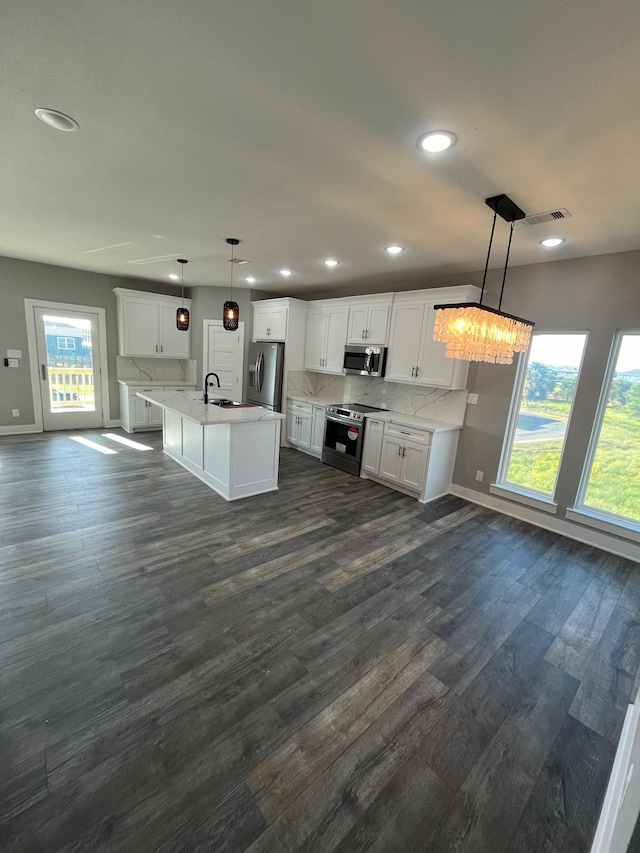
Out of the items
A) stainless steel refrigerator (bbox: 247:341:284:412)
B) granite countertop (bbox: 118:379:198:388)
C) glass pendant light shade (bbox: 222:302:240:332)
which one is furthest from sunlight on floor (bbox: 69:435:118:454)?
glass pendant light shade (bbox: 222:302:240:332)

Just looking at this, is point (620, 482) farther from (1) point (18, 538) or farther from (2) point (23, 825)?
(1) point (18, 538)

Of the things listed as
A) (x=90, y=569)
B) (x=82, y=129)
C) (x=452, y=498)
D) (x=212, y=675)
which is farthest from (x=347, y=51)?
(x=452, y=498)

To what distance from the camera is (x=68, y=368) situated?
6039 mm

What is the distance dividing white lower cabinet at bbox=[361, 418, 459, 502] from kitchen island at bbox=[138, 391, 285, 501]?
1.38 meters

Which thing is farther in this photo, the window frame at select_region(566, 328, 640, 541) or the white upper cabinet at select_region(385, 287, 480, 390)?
the white upper cabinet at select_region(385, 287, 480, 390)

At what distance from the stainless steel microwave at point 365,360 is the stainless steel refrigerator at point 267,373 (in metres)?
1.19

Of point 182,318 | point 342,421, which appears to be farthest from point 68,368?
point 342,421

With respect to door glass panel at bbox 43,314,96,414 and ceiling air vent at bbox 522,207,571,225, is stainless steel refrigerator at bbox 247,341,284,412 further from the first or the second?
ceiling air vent at bbox 522,207,571,225

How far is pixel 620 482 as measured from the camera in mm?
3344

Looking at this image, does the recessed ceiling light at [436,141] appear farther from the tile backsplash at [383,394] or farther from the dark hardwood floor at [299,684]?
the tile backsplash at [383,394]

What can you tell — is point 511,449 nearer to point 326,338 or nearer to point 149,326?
point 326,338

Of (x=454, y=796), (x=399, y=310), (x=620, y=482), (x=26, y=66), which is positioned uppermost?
(x=26, y=66)

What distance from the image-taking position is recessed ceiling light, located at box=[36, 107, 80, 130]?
5.65ft

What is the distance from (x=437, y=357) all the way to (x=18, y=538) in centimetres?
453
